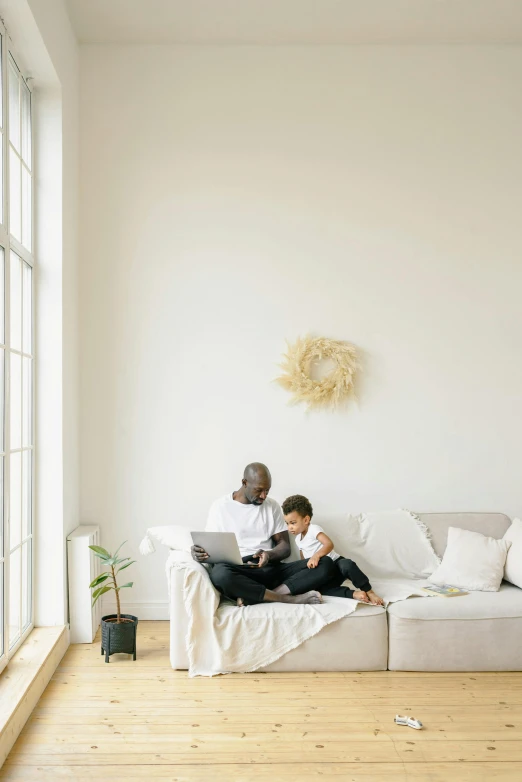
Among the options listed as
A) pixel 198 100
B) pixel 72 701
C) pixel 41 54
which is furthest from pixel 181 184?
pixel 72 701

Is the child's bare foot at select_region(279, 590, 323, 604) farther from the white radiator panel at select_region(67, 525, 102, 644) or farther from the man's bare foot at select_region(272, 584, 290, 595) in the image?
the white radiator panel at select_region(67, 525, 102, 644)

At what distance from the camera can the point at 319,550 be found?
12.8ft

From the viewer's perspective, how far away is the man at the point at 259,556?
3.63 m

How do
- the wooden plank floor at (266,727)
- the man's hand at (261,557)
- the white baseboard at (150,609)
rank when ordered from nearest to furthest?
the wooden plank floor at (266,727), the man's hand at (261,557), the white baseboard at (150,609)

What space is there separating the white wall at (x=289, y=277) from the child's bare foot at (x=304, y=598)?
87cm

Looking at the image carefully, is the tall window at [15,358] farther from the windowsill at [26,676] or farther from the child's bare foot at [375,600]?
the child's bare foot at [375,600]

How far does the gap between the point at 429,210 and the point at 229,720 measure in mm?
3213

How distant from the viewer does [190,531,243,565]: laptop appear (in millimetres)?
3664

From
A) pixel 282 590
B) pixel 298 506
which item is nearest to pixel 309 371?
pixel 298 506

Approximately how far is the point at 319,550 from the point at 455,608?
75cm

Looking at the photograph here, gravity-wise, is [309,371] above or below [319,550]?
above

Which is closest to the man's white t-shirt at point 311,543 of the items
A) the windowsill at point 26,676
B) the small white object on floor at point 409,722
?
the small white object on floor at point 409,722

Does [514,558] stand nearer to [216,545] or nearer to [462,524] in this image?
[462,524]

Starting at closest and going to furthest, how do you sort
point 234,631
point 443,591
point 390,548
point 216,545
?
point 234,631 < point 216,545 < point 443,591 < point 390,548
